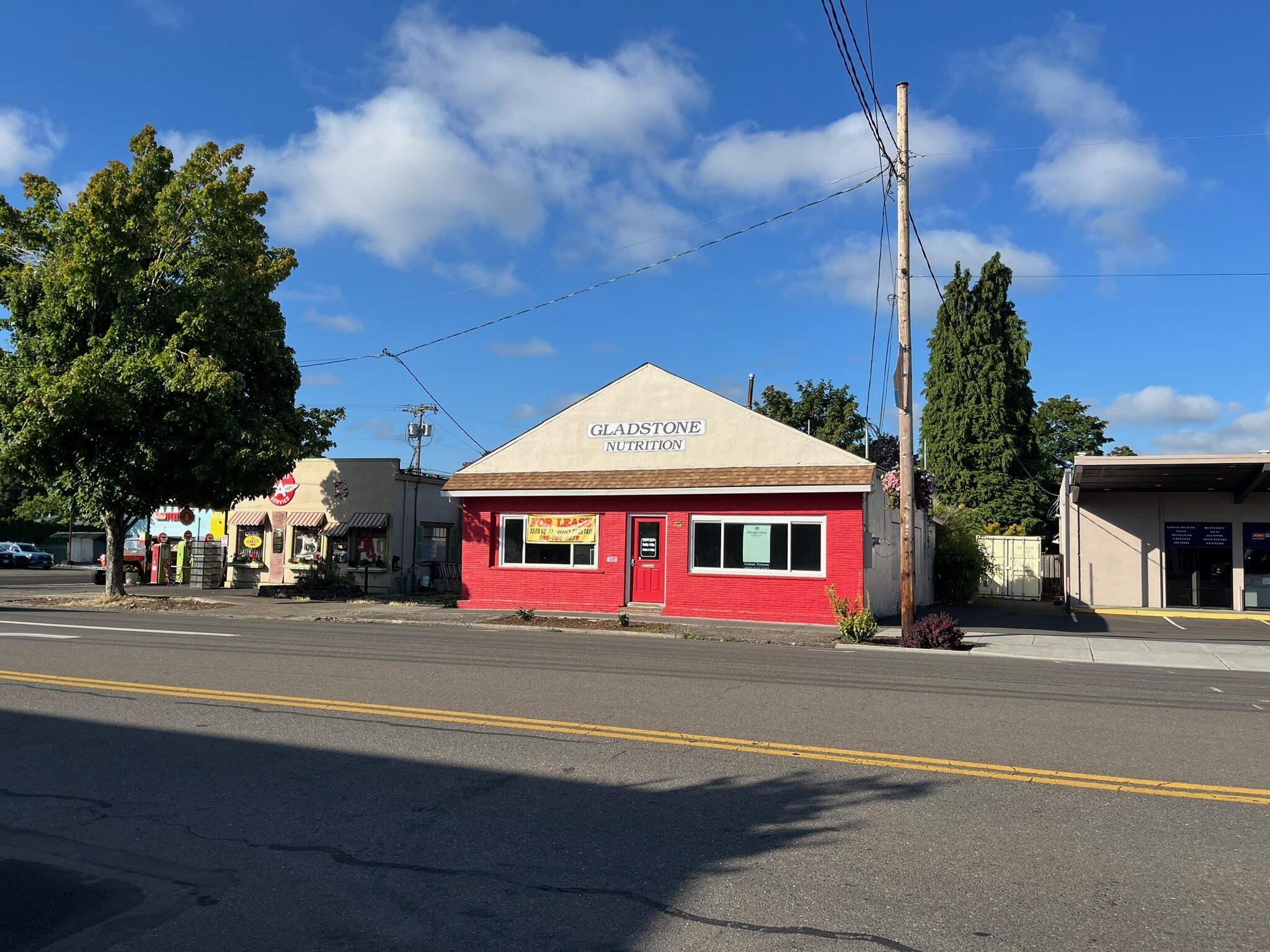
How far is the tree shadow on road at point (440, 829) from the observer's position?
13.2 ft

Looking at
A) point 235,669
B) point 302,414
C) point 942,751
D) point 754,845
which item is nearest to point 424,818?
point 754,845

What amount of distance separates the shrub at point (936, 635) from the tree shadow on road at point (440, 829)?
1005 cm

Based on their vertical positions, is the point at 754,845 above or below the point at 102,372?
below

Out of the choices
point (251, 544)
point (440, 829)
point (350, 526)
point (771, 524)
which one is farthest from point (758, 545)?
point (251, 544)

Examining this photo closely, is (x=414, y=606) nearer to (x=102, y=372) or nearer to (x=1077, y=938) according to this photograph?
(x=102, y=372)

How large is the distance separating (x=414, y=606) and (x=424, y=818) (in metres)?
18.6

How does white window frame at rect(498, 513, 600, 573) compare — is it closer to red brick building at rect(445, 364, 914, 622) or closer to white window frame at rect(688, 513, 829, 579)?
red brick building at rect(445, 364, 914, 622)

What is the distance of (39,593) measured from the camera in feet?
97.9

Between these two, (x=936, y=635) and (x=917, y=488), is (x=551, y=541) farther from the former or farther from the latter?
(x=936, y=635)

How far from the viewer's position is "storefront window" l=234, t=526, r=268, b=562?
31544mm

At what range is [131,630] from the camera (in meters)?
16.2

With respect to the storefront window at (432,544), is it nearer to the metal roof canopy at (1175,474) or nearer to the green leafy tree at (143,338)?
the green leafy tree at (143,338)

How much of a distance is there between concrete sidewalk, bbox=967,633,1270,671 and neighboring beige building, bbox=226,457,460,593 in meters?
18.1

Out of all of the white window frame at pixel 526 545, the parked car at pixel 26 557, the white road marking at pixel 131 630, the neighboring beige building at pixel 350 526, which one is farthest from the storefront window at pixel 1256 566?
the parked car at pixel 26 557
